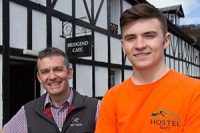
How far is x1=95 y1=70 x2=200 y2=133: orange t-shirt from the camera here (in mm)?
1771

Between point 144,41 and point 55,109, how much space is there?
1.34m

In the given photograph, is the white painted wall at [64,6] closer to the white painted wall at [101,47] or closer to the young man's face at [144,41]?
the white painted wall at [101,47]

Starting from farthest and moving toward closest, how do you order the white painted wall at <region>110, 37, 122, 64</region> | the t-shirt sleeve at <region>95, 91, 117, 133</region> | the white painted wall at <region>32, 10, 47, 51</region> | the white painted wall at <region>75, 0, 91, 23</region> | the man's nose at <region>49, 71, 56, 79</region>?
the white painted wall at <region>110, 37, 122, 64</region>, the white painted wall at <region>75, 0, 91, 23</region>, the white painted wall at <region>32, 10, 47, 51</region>, the man's nose at <region>49, 71, 56, 79</region>, the t-shirt sleeve at <region>95, 91, 117, 133</region>

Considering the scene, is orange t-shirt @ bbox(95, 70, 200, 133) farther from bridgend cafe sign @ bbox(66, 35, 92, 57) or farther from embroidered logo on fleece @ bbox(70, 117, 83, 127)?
bridgend cafe sign @ bbox(66, 35, 92, 57)

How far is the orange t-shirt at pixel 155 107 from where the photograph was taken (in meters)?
1.77

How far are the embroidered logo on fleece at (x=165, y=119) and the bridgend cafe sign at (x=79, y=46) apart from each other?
22.4 feet

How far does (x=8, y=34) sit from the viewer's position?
719 cm

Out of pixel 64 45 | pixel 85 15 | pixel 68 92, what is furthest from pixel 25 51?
pixel 68 92

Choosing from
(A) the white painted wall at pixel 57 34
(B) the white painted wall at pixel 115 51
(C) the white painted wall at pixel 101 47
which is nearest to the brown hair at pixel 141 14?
(A) the white painted wall at pixel 57 34

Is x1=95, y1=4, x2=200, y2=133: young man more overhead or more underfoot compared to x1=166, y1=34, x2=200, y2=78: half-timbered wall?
more underfoot

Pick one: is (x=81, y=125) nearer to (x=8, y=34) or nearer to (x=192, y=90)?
(x=192, y=90)

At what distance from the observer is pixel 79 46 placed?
29.1ft

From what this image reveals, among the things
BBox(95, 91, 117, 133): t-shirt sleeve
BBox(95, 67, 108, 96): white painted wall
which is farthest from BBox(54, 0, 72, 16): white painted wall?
BBox(95, 91, 117, 133): t-shirt sleeve

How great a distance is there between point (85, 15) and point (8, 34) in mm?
3677
